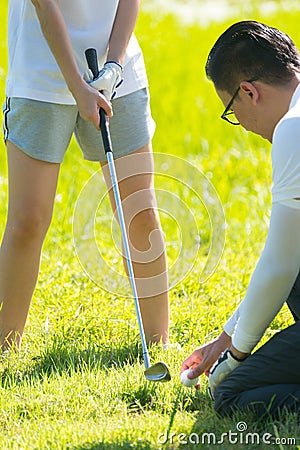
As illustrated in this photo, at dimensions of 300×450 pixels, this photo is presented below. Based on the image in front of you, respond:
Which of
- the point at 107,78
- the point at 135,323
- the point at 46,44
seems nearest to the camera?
the point at 107,78

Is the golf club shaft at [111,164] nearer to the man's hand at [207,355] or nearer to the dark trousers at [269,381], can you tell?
the man's hand at [207,355]

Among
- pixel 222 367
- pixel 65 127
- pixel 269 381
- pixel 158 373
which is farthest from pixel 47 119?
pixel 269 381

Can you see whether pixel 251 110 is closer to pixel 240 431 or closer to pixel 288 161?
pixel 288 161

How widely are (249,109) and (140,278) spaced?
1022 mm

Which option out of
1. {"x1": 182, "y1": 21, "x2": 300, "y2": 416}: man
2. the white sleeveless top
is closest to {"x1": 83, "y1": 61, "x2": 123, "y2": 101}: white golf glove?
the white sleeveless top

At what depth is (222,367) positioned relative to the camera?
273 centimetres

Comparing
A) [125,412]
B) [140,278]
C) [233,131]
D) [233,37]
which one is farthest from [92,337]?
[233,131]

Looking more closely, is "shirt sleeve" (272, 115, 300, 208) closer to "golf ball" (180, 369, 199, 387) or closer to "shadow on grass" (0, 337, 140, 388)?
"golf ball" (180, 369, 199, 387)

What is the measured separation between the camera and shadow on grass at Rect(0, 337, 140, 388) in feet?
10.2

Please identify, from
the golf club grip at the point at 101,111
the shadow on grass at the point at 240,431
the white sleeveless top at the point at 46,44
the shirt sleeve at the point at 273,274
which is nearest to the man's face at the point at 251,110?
the shirt sleeve at the point at 273,274

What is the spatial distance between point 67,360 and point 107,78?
0.99 meters

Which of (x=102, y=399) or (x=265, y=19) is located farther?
(x=265, y=19)

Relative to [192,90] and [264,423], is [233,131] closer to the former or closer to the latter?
[192,90]

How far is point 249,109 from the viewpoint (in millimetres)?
2740
